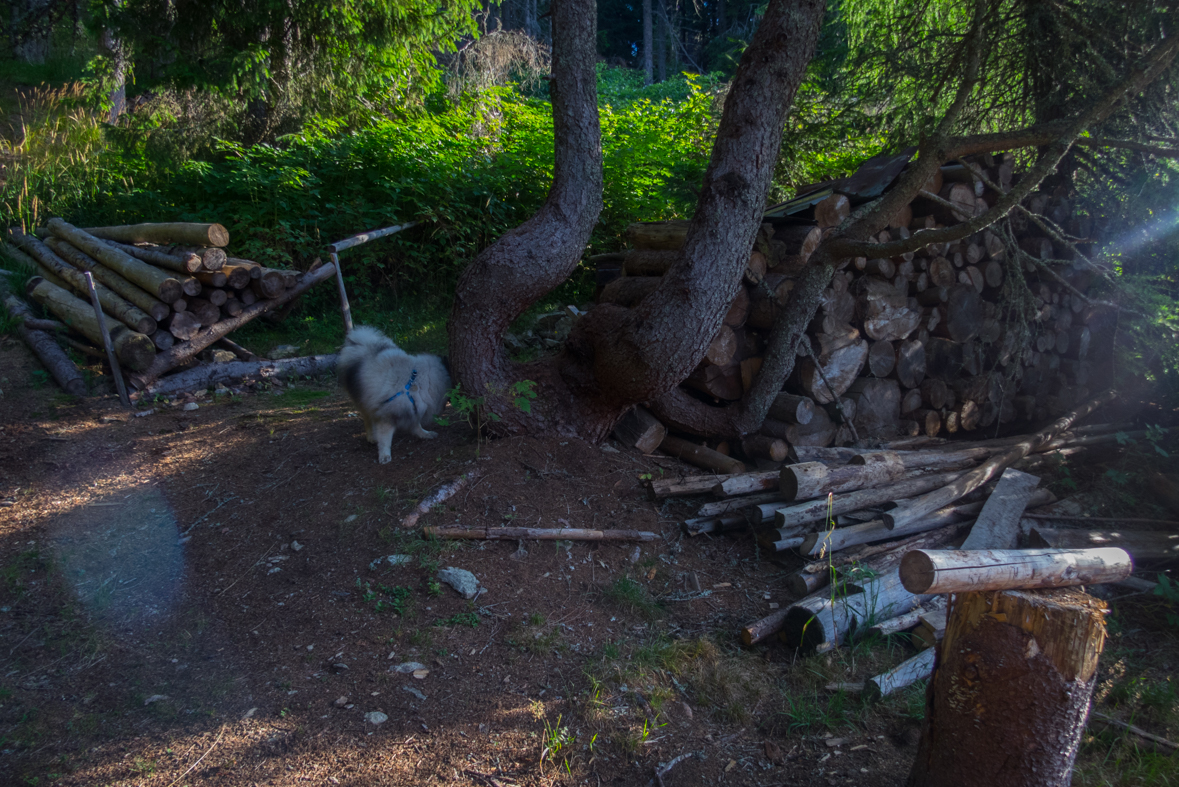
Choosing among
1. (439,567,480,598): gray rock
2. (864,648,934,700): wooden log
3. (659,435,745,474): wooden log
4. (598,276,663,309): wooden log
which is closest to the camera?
(864,648,934,700): wooden log

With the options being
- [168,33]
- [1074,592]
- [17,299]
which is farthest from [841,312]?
[17,299]

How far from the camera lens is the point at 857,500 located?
413 centimetres

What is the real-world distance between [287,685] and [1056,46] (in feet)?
23.3

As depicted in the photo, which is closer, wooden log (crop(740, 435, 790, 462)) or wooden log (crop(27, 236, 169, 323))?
wooden log (crop(740, 435, 790, 462))

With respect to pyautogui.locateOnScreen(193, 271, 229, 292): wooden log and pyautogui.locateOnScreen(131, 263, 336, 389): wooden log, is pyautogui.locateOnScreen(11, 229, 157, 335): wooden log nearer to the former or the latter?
pyautogui.locateOnScreen(131, 263, 336, 389): wooden log

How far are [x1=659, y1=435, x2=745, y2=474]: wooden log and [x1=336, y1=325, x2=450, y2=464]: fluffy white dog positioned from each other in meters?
1.95

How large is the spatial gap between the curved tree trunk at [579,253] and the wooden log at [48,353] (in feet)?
14.6

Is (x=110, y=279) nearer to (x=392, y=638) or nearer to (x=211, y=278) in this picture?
(x=211, y=278)

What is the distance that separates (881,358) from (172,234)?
306 inches

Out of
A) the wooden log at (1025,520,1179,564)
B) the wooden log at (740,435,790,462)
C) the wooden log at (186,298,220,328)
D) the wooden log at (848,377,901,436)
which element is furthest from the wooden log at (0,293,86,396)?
the wooden log at (1025,520,1179,564)

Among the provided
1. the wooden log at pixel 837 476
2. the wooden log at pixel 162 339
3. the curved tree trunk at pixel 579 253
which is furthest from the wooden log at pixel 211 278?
the wooden log at pixel 837 476

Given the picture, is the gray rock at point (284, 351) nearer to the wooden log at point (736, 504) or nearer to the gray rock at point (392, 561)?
the gray rock at point (392, 561)

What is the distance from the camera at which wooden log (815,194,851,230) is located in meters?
5.16

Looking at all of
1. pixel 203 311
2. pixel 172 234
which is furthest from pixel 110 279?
pixel 203 311
